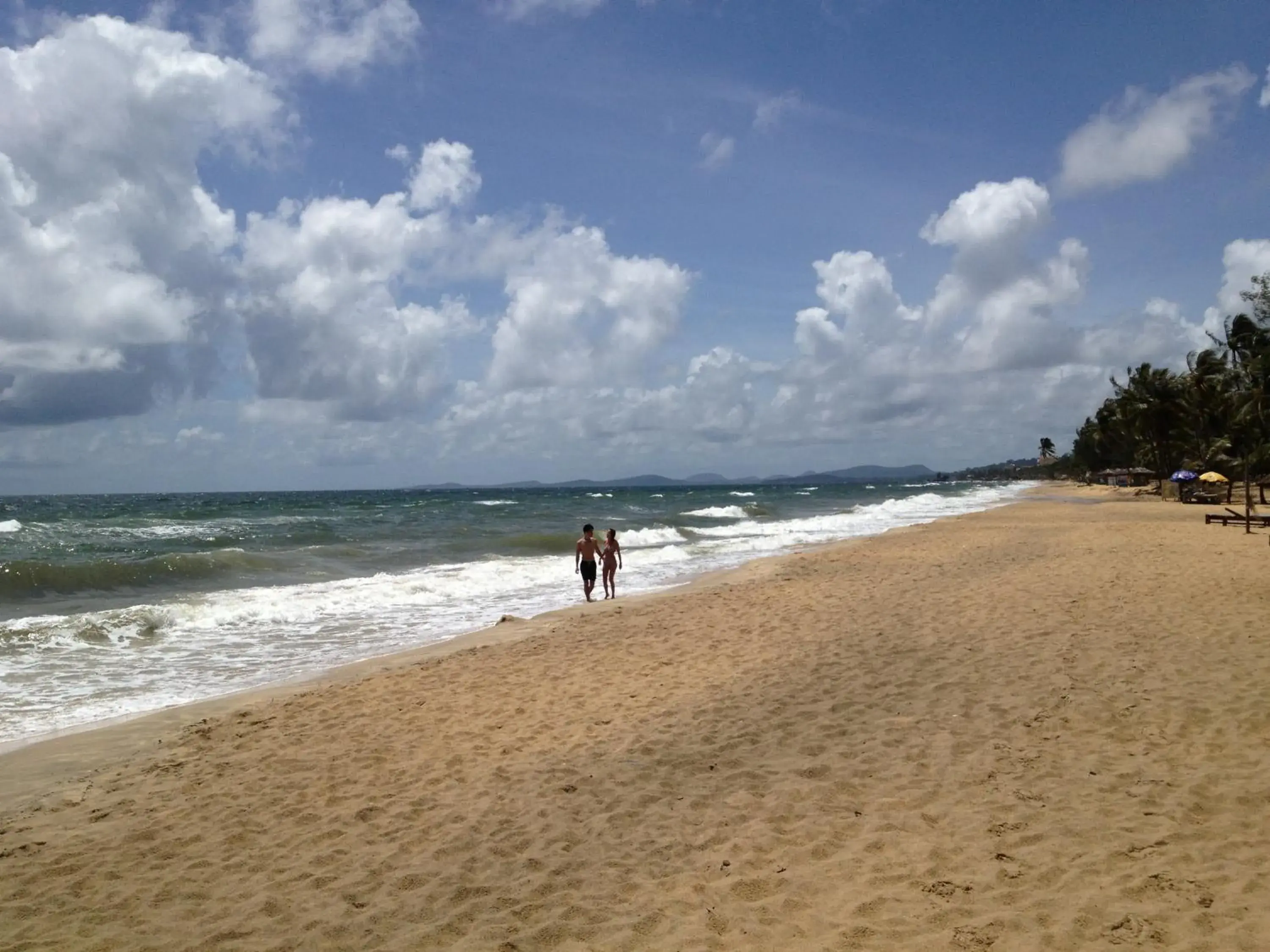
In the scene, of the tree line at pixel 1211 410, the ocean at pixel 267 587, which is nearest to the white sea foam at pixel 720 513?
the ocean at pixel 267 587

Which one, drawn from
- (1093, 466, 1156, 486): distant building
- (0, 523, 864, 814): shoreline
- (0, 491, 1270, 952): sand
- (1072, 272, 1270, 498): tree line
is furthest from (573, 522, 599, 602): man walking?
(1093, 466, 1156, 486): distant building

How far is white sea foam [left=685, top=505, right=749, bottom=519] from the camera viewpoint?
48656mm

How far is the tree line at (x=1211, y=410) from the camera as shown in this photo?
37.6 metres

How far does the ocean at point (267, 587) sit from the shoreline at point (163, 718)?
298 millimetres

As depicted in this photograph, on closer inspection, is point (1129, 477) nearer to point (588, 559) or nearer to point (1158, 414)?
point (1158, 414)

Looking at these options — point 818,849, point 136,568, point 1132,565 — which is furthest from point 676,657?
point 136,568

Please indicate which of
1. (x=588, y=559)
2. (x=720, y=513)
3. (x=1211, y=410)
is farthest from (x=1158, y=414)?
(x=588, y=559)

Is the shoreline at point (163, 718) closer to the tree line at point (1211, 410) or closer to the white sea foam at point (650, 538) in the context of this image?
the white sea foam at point (650, 538)

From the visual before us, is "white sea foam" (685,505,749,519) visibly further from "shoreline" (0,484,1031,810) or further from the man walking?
"shoreline" (0,484,1031,810)

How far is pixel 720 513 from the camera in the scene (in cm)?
5294

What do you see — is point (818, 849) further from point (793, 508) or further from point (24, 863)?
point (793, 508)

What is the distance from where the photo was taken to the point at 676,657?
947cm

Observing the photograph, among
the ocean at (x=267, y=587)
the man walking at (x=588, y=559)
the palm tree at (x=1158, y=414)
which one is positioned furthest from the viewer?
the palm tree at (x=1158, y=414)

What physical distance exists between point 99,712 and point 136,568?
1538 centimetres
